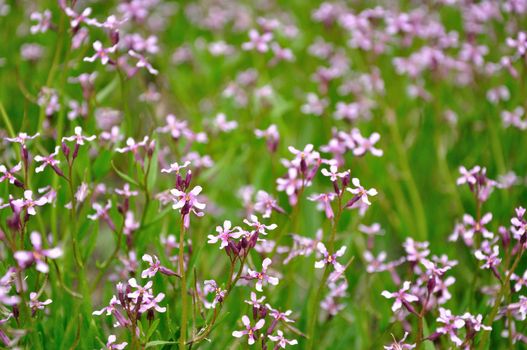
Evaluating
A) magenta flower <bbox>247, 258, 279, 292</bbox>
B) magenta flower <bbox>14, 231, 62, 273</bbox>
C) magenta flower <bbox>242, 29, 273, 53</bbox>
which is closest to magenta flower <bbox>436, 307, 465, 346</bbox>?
magenta flower <bbox>247, 258, 279, 292</bbox>

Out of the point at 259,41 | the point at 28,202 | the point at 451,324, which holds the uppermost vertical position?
the point at 28,202

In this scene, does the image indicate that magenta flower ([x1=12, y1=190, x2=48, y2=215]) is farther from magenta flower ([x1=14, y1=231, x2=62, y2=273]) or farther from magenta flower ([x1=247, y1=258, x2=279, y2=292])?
magenta flower ([x1=247, y1=258, x2=279, y2=292])

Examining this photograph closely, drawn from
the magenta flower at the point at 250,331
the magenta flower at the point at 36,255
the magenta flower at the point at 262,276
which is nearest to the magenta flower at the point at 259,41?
the magenta flower at the point at 262,276

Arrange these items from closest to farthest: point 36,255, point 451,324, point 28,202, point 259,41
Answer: point 36,255 < point 28,202 < point 451,324 < point 259,41

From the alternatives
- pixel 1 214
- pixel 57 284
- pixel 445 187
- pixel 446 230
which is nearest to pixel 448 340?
pixel 446 230

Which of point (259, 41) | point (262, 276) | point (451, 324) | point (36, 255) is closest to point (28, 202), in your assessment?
point (36, 255)

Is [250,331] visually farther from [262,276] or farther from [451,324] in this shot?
[451,324]

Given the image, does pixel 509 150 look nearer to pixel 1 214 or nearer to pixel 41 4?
pixel 1 214

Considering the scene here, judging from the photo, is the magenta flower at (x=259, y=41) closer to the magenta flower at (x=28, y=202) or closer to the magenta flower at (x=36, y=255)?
the magenta flower at (x=28, y=202)
